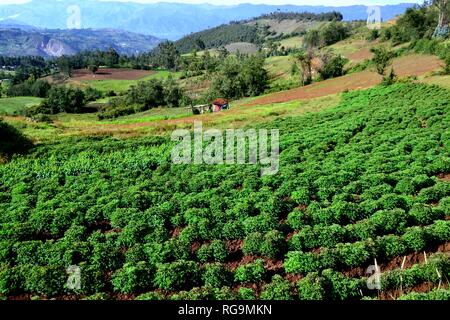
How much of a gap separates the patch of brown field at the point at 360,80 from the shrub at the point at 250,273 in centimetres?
5547

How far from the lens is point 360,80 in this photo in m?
72.8

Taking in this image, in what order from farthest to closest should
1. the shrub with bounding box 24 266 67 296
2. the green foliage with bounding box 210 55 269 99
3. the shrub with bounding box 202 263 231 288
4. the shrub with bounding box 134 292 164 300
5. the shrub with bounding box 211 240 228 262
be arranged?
the green foliage with bounding box 210 55 269 99
the shrub with bounding box 211 240 228 262
the shrub with bounding box 24 266 67 296
the shrub with bounding box 202 263 231 288
the shrub with bounding box 134 292 164 300

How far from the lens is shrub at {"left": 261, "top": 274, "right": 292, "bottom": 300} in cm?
1281

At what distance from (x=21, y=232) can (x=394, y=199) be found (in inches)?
673

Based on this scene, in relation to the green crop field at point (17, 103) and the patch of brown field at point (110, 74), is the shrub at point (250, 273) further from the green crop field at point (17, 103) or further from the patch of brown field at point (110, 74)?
the patch of brown field at point (110, 74)

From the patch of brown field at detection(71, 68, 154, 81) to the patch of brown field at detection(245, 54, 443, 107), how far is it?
4069 inches

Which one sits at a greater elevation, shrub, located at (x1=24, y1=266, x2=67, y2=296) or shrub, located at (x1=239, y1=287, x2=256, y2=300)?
shrub, located at (x1=239, y1=287, x2=256, y2=300)

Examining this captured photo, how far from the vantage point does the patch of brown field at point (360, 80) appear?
6700 cm

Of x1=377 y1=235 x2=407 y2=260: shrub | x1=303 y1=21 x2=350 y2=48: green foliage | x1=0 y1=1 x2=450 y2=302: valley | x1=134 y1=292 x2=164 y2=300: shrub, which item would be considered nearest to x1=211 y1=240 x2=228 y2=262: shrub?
x1=0 y1=1 x2=450 y2=302: valley

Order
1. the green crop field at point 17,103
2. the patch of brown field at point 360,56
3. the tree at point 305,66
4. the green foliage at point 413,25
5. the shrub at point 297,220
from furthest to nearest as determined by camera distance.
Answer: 1. the green crop field at point 17,103
2. the green foliage at point 413,25
3. the patch of brown field at point 360,56
4. the tree at point 305,66
5. the shrub at point 297,220

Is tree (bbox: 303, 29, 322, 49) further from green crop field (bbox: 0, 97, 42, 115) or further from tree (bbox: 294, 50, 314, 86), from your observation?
green crop field (bbox: 0, 97, 42, 115)

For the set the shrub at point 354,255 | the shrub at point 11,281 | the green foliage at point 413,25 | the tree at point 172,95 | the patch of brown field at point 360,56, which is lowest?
the shrub at point 11,281

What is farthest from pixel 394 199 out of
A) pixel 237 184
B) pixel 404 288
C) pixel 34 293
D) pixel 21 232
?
pixel 21 232

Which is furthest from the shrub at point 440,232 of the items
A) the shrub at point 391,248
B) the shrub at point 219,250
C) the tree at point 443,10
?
the tree at point 443,10
